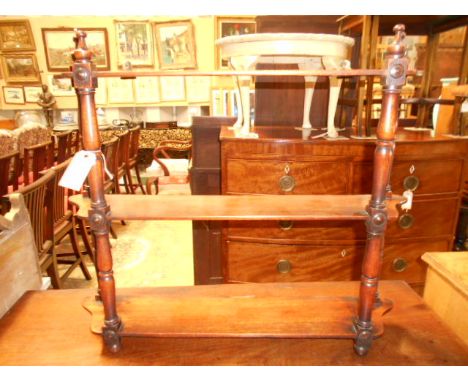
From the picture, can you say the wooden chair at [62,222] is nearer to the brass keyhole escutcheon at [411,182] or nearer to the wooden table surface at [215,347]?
the wooden table surface at [215,347]

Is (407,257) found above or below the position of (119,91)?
below

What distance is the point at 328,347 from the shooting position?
1.00 metres

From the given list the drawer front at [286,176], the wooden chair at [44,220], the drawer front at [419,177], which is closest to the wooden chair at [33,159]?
the wooden chair at [44,220]

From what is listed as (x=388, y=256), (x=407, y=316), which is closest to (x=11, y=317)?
(x=407, y=316)

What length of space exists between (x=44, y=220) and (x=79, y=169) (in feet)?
5.57

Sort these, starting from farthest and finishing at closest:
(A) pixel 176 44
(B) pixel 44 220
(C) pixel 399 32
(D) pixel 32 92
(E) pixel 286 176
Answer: (D) pixel 32 92 < (A) pixel 176 44 < (B) pixel 44 220 < (E) pixel 286 176 < (C) pixel 399 32

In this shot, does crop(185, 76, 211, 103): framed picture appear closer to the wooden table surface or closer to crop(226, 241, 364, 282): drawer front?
crop(226, 241, 364, 282): drawer front

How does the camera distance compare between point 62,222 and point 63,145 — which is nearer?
point 62,222

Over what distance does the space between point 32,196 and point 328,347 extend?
1755mm

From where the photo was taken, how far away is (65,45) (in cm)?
641

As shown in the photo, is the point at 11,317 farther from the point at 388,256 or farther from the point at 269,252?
the point at 388,256

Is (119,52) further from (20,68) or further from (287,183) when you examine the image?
(287,183)

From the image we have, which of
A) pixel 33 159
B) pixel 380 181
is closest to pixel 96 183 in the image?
pixel 380 181

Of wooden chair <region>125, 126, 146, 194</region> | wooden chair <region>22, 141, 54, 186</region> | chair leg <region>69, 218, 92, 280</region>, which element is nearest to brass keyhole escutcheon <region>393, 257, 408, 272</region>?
chair leg <region>69, 218, 92, 280</region>
